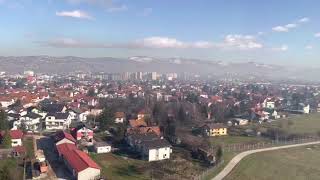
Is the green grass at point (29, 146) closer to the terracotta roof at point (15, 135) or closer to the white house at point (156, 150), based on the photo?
the terracotta roof at point (15, 135)

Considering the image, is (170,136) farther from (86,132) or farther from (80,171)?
(80,171)

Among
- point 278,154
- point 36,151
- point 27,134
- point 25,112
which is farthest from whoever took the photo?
point 25,112

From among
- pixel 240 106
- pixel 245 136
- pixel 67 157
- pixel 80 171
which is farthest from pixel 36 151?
pixel 240 106

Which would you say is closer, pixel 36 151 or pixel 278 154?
pixel 36 151

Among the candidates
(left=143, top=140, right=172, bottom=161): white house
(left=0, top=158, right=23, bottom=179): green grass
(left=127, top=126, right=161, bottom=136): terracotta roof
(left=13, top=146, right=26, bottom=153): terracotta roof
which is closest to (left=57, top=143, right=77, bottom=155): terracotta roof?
(left=13, top=146, right=26, bottom=153): terracotta roof

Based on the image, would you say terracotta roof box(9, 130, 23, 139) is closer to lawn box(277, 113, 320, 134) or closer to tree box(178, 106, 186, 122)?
tree box(178, 106, 186, 122)

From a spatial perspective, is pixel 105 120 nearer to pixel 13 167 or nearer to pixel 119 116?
pixel 119 116

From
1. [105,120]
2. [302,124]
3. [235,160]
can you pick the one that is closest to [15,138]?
[105,120]
